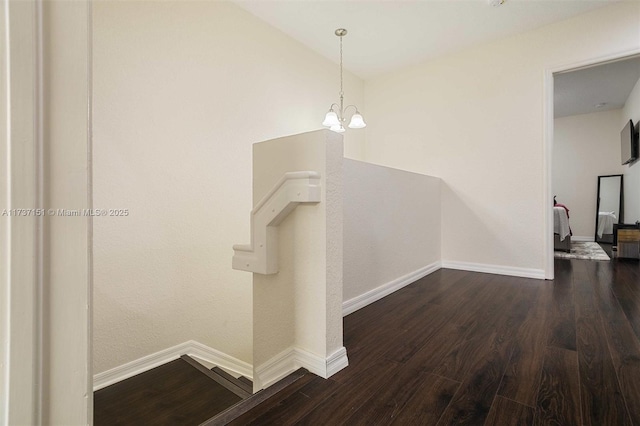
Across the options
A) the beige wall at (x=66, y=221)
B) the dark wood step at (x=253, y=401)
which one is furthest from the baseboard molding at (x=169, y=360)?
the beige wall at (x=66, y=221)

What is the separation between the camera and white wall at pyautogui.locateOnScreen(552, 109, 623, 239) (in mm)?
6160

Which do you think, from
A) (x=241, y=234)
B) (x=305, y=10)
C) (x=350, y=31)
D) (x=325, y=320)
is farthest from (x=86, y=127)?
(x=350, y=31)

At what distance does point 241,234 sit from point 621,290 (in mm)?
3318

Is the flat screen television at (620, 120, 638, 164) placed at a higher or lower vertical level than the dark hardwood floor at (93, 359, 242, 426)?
higher

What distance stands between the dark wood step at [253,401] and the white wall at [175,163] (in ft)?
4.56

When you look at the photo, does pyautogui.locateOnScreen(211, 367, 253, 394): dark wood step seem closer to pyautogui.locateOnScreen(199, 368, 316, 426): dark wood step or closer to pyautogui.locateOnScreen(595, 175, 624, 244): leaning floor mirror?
pyautogui.locateOnScreen(199, 368, 316, 426): dark wood step

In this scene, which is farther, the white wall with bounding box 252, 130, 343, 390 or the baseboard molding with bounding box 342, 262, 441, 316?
the baseboard molding with bounding box 342, 262, 441, 316

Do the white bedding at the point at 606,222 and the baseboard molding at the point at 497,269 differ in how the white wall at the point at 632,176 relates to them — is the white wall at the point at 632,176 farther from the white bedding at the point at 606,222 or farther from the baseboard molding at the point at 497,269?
the baseboard molding at the point at 497,269

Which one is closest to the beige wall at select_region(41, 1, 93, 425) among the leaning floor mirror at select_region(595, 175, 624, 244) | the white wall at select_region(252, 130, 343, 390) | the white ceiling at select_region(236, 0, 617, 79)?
the white wall at select_region(252, 130, 343, 390)

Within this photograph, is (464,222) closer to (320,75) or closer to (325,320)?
(320,75)

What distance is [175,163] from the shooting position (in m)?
2.43

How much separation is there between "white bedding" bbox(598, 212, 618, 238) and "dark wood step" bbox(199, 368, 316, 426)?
729 centimetres

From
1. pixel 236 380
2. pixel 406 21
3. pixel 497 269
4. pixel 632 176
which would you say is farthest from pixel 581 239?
pixel 236 380

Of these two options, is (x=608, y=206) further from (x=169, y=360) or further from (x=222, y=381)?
(x=169, y=360)
